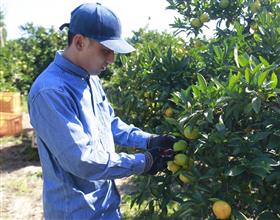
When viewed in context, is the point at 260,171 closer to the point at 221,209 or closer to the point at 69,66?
the point at 221,209

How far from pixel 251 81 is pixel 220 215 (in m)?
0.56

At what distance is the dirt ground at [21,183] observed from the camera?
4.73 metres

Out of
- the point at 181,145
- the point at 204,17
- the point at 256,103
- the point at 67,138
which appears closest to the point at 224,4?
the point at 204,17

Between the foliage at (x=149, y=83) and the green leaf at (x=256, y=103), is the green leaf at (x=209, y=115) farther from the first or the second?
the foliage at (x=149, y=83)

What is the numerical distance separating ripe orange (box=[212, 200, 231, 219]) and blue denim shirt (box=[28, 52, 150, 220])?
1.30 ft

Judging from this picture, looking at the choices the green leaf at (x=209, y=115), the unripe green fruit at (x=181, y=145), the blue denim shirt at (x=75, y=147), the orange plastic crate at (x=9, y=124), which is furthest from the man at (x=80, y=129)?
the orange plastic crate at (x=9, y=124)

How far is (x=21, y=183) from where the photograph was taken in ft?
18.1

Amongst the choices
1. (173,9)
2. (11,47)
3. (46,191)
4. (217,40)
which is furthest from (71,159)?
(11,47)

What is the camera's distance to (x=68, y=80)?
6.64ft

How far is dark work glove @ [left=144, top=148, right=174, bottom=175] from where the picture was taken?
83.7 inches

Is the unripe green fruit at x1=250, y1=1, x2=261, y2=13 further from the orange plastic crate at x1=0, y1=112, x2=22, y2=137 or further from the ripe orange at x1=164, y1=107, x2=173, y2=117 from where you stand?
the orange plastic crate at x1=0, y1=112, x2=22, y2=137

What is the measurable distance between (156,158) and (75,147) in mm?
493

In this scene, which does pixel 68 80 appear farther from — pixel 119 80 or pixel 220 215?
pixel 119 80

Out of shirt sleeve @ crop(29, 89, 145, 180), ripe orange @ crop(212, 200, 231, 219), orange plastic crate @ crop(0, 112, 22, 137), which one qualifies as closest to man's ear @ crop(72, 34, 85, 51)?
shirt sleeve @ crop(29, 89, 145, 180)
